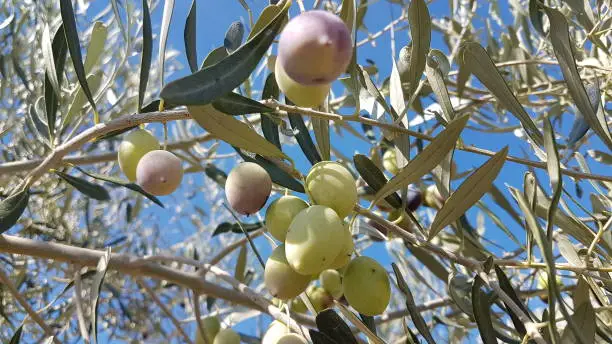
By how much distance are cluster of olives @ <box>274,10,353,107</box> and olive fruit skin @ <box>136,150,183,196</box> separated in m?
0.34

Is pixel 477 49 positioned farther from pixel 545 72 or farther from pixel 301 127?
pixel 545 72

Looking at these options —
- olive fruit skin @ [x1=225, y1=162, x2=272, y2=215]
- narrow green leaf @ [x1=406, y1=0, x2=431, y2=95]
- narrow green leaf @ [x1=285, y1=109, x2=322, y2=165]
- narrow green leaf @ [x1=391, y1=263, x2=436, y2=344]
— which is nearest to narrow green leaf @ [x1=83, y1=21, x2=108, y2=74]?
narrow green leaf @ [x1=285, y1=109, x2=322, y2=165]

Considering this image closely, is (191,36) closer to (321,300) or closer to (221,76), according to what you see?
(221,76)

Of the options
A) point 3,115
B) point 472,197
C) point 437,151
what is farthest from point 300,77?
point 3,115

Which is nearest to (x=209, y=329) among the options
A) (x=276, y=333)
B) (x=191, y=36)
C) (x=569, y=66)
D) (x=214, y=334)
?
(x=214, y=334)

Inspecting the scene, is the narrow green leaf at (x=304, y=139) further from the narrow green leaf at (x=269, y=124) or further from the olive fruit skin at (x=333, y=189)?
the olive fruit skin at (x=333, y=189)

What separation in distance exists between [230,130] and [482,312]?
474mm

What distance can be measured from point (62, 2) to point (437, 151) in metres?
0.63

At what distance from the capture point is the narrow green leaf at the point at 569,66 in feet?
3.16

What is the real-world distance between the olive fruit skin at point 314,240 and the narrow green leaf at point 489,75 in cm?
38

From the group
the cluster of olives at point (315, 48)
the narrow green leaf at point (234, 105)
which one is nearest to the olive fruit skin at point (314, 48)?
the cluster of olives at point (315, 48)

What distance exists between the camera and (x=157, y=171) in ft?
3.01

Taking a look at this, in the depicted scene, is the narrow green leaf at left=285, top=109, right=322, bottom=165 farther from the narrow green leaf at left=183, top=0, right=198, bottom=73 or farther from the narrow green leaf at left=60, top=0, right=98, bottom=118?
the narrow green leaf at left=60, top=0, right=98, bottom=118

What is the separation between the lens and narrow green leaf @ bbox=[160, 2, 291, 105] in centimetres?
67
